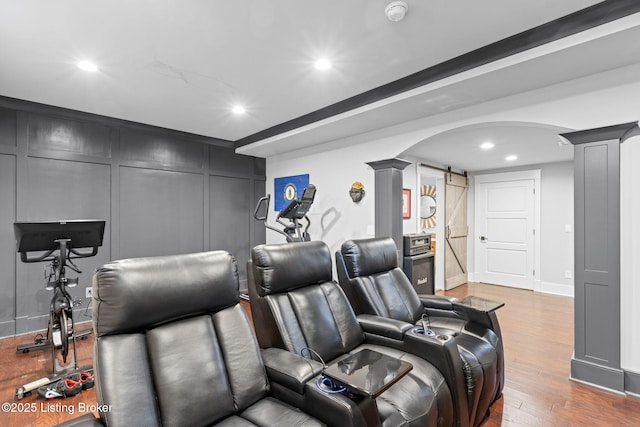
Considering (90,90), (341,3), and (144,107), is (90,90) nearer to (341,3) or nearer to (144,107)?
(144,107)

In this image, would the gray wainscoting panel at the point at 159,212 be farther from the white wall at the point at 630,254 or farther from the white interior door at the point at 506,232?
the white interior door at the point at 506,232

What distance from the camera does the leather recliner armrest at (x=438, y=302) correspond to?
104 inches

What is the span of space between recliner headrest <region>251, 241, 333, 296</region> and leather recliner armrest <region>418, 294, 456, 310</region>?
3.52 ft

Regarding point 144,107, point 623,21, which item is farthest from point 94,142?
point 623,21

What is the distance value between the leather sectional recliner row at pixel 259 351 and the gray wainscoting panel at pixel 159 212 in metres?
3.34

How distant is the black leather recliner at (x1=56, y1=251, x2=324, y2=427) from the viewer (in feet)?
3.93

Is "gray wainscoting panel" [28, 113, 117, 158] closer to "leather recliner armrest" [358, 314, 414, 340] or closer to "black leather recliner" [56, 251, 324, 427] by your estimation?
"black leather recliner" [56, 251, 324, 427]

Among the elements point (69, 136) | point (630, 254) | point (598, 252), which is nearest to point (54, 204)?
point (69, 136)

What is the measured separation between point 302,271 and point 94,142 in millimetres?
3790

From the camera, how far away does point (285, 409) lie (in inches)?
55.2

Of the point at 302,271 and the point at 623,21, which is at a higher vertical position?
the point at 623,21

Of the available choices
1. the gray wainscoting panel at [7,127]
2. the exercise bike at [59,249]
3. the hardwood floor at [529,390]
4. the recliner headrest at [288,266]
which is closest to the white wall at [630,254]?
the hardwood floor at [529,390]

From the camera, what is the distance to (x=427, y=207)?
5574 mm

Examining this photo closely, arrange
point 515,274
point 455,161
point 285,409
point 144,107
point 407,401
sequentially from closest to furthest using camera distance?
point 285,409
point 407,401
point 144,107
point 455,161
point 515,274
